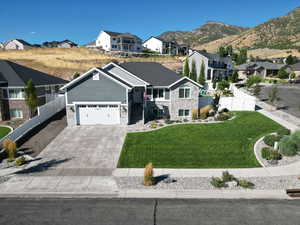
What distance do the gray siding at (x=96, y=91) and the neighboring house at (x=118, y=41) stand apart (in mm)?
68052

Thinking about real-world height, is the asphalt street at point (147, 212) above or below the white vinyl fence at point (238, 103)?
below

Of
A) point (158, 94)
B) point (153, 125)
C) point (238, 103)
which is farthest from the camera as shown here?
point (238, 103)

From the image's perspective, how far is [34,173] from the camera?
13539 millimetres

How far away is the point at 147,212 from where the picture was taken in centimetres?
986

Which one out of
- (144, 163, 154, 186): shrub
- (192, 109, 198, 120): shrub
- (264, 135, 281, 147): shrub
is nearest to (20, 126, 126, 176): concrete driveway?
(144, 163, 154, 186): shrub

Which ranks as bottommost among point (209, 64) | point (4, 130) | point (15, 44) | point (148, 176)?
point (148, 176)

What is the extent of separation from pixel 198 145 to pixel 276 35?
165m

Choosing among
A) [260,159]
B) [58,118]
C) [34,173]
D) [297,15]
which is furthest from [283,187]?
[297,15]

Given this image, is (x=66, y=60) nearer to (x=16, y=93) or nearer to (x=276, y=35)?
(x=16, y=93)

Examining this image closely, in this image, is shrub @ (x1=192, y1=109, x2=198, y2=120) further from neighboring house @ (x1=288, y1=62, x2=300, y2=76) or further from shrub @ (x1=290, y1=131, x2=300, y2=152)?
neighboring house @ (x1=288, y1=62, x2=300, y2=76)

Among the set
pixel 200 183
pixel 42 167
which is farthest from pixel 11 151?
pixel 200 183

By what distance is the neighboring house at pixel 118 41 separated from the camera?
280 ft

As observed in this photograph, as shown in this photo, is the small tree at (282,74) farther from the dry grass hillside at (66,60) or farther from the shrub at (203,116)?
the shrub at (203,116)

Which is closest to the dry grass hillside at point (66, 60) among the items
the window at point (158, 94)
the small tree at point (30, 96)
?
the small tree at point (30, 96)
